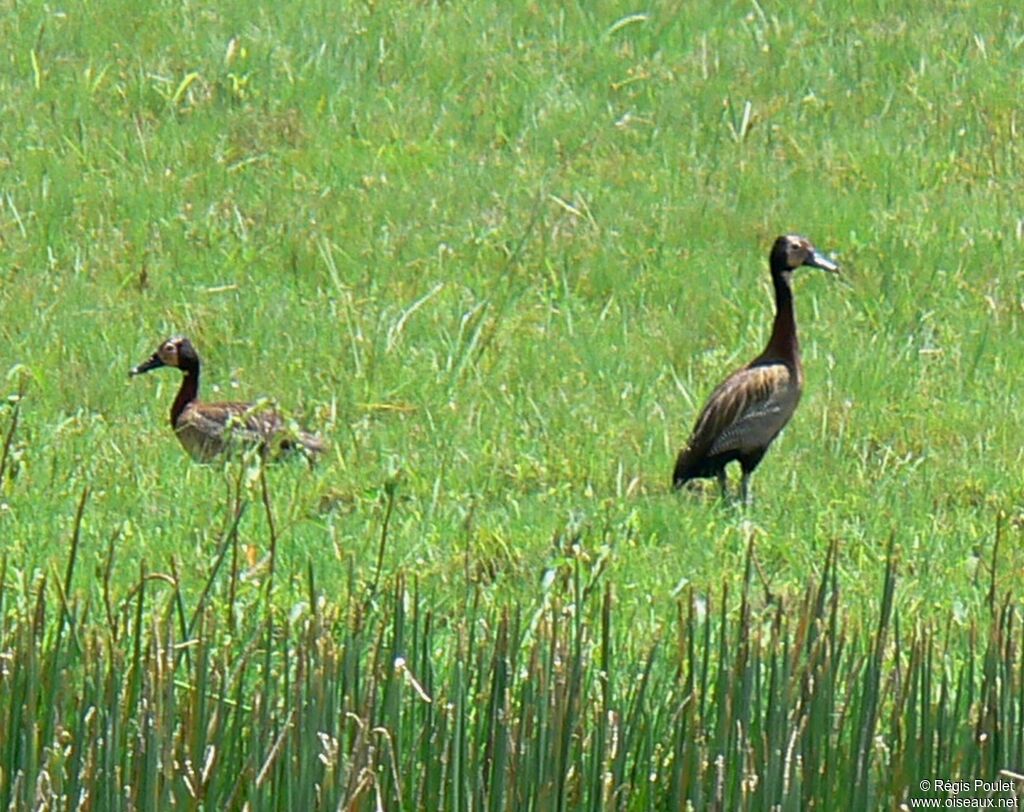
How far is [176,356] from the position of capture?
887 cm

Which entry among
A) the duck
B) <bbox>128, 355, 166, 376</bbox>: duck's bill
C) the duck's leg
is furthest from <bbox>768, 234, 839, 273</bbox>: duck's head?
<bbox>128, 355, 166, 376</bbox>: duck's bill

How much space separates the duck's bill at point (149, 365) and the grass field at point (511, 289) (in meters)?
0.10

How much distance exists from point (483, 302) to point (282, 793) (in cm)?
548

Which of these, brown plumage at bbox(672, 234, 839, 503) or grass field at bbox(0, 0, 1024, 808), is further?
brown plumage at bbox(672, 234, 839, 503)

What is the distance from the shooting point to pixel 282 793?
4422 millimetres

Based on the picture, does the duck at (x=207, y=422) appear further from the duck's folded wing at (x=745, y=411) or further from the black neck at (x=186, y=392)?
the duck's folded wing at (x=745, y=411)

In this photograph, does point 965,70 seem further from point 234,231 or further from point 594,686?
point 594,686

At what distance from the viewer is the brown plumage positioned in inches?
321

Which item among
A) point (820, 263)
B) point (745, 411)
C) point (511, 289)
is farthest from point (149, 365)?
point (820, 263)

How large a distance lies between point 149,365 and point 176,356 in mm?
121

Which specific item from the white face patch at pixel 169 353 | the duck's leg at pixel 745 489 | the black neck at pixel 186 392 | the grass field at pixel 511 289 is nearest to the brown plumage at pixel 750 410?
the duck's leg at pixel 745 489

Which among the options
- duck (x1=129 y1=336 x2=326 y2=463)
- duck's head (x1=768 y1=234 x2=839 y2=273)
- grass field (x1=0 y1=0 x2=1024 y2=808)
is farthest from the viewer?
duck's head (x1=768 y1=234 x2=839 y2=273)

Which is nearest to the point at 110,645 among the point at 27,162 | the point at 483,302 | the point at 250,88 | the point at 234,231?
the point at 483,302

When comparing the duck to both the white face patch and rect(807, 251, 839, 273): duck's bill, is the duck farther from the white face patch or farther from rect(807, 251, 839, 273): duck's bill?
rect(807, 251, 839, 273): duck's bill
